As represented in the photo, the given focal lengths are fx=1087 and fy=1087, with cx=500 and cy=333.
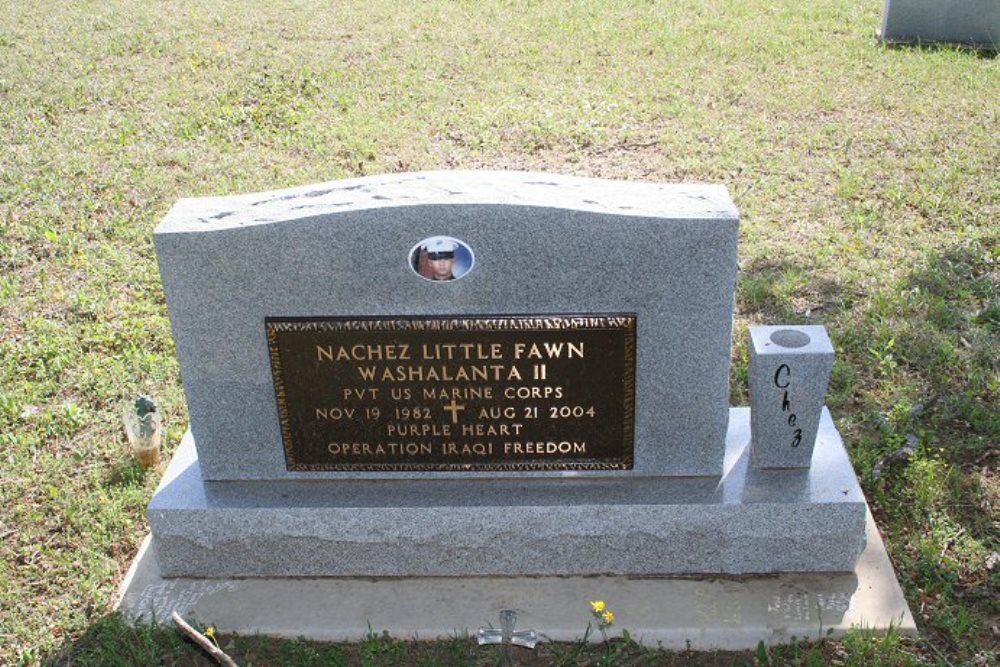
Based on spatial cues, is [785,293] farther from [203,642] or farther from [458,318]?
[203,642]

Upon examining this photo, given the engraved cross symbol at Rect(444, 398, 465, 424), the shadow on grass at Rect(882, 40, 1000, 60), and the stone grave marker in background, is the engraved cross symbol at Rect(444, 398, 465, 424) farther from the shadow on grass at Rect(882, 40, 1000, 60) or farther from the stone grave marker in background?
the stone grave marker in background

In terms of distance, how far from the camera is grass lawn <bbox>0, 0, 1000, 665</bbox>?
16.0 ft

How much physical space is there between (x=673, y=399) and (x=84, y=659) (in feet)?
8.62

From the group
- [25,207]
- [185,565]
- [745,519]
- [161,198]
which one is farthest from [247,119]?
[745,519]

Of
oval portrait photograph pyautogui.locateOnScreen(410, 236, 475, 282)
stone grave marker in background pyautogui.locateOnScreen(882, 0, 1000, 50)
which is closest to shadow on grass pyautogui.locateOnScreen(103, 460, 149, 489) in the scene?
oval portrait photograph pyautogui.locateOnScreen(410, 236, 475, 282)

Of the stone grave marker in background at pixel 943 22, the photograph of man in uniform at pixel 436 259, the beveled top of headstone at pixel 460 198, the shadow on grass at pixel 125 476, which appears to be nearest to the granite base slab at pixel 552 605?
the shadow on grass at pixel 125 476

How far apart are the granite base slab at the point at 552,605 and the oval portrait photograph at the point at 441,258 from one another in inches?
54.3

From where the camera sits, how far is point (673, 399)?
15.0 feet

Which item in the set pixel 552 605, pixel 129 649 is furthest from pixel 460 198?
pixel 129 649

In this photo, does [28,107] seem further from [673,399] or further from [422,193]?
[673,399]

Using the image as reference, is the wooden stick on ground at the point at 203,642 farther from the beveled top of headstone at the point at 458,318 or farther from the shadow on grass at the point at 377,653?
the beveled top of headstone at the point at 458,318

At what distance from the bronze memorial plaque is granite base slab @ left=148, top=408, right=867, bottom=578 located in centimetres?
13

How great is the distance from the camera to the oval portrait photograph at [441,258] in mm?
4285

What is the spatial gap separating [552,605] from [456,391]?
0.99 meters
